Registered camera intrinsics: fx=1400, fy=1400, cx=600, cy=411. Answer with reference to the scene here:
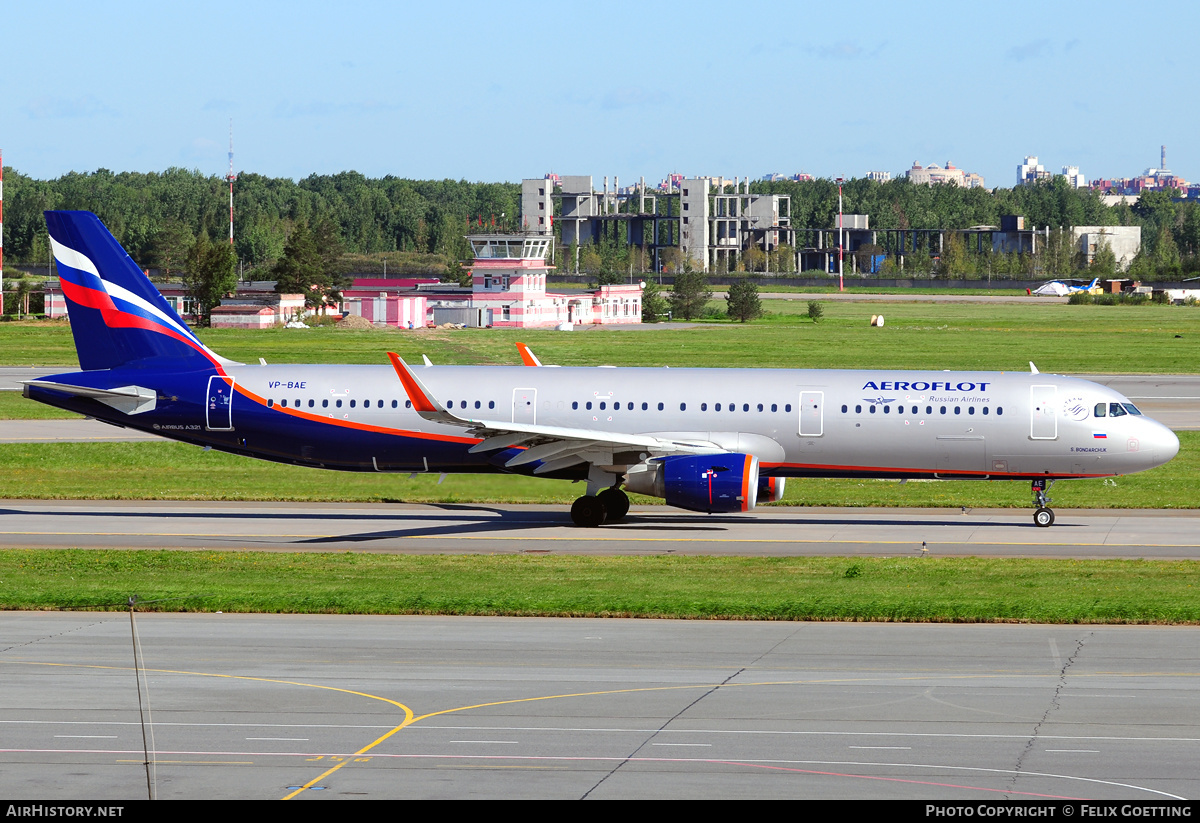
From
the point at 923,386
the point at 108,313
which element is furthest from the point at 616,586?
the point at 108,313

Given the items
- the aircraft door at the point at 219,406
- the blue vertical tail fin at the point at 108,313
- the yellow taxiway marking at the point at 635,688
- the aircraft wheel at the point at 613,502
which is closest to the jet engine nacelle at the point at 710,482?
the aircraft wheel at the point at 613,502

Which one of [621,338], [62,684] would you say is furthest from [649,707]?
[621,338]

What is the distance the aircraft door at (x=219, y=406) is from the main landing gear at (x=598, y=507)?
32.8 ft

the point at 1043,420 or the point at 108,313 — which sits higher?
the point at 108,313

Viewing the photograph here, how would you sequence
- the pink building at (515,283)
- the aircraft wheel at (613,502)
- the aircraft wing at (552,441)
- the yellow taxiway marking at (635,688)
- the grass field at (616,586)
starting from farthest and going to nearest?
the pink building at (515,283)
the aircraft wheel at (613,502)
the aircraft wing at (552,441)
the grass field at (616,586)
the yellow taxiway marking at (635,688)

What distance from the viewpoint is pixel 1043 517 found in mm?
38281

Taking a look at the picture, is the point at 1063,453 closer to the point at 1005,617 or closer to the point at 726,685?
the point at 1005,617

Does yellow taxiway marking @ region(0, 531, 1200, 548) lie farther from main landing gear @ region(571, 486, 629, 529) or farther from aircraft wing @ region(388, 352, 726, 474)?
aircraft wing @ region(388, 352, 726, 474)

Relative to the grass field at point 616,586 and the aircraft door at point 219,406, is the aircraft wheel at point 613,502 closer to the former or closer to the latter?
the grass field at point 616,586

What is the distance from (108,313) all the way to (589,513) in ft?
48.7

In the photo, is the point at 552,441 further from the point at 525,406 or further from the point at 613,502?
the point at 613,502

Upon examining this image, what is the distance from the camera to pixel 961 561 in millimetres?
32594

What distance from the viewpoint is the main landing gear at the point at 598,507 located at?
125 feet
